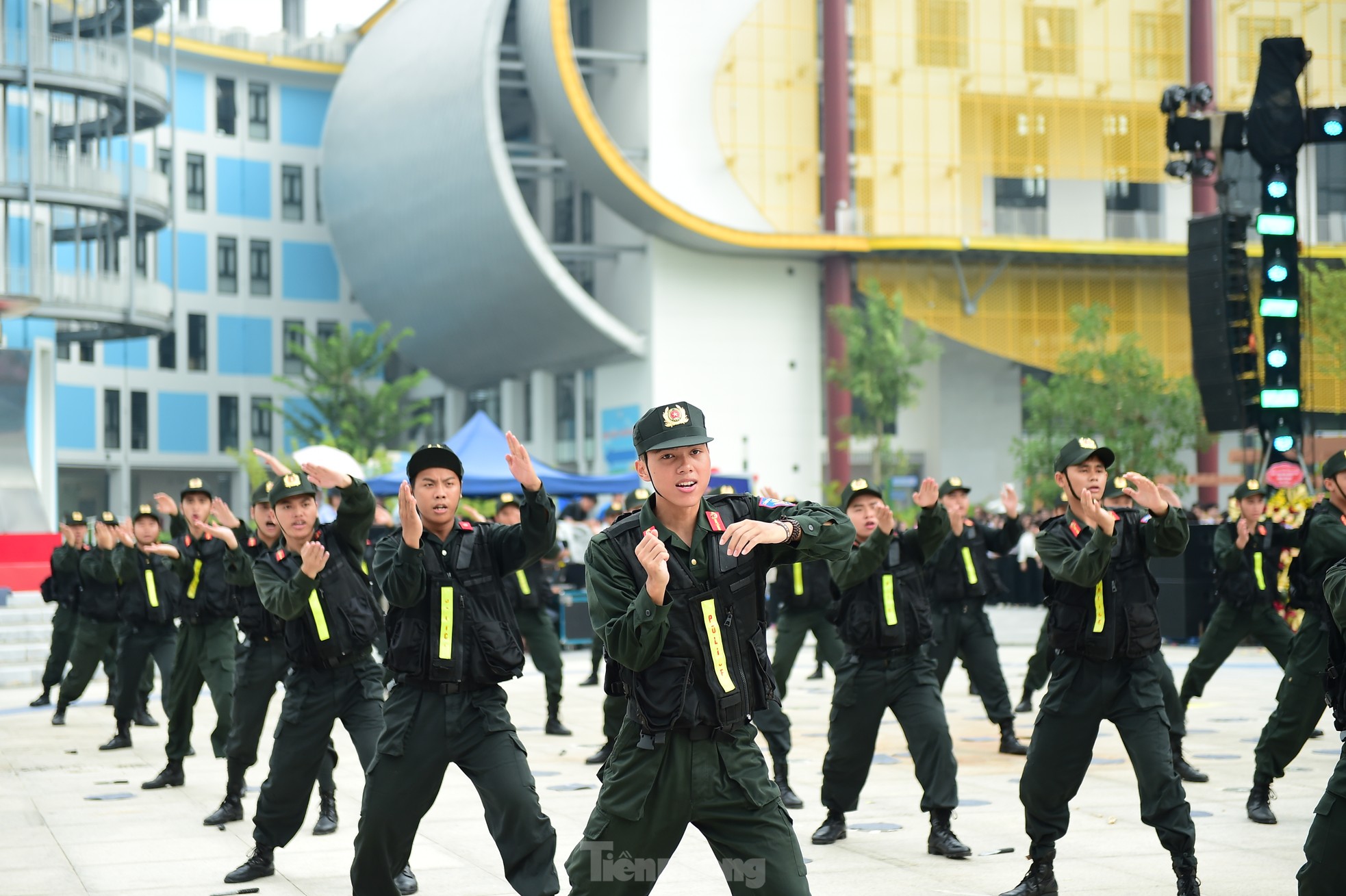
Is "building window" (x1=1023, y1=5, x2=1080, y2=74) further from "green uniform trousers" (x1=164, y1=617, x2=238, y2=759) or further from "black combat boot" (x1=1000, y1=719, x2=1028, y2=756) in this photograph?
"green uniform trousers" (x1=164, y1=617, x2=238, y2=759)

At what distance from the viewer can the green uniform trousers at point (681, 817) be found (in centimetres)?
499

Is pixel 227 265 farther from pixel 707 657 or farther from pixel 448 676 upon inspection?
pixel 707 657

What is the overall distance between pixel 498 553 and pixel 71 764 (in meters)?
7.74

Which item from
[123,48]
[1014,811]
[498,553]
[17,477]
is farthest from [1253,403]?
[123,48]

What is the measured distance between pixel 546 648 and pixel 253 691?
5487mm

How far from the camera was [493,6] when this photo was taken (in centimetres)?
4684

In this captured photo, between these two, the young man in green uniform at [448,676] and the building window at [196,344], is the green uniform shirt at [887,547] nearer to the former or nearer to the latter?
the young man in green uniform at [448,676]

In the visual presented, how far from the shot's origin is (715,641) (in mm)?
5020

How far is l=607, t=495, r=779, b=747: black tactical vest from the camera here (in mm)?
4992

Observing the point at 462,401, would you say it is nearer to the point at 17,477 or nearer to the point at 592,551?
the point at 17,477

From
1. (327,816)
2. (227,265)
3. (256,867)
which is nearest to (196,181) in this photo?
(227,265)

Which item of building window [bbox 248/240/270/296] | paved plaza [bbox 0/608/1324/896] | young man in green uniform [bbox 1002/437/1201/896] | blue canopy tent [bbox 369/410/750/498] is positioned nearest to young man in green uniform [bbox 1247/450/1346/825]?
paved plaza [bbox 0/608/1324/896]

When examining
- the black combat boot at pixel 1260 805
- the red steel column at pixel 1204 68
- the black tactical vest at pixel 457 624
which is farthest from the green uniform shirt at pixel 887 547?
the red steel column at pixel 1204 68

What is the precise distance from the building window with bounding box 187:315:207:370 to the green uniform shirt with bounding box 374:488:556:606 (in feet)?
185
